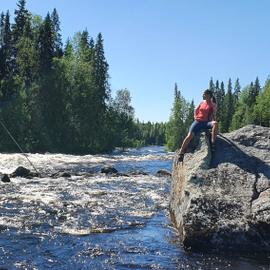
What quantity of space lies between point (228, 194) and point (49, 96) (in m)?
64.3

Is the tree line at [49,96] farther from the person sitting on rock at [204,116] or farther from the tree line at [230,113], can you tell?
the person sitting on rock at [204,116]

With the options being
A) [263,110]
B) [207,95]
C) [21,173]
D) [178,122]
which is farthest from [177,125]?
[207,95]

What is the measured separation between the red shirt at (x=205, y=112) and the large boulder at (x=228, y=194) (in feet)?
2.46

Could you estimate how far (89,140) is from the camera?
7831 centimetres

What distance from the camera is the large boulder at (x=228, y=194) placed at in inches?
487

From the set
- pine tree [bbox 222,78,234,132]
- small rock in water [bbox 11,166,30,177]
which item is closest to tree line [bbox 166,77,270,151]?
pine tree [bbox 222,78,234,132]

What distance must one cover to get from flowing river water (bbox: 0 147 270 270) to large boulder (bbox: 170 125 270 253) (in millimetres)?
510

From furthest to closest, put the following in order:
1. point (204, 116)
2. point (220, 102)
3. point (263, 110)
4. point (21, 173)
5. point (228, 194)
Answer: point (220, 102) → point (263, 110) → point (21, 173) → point (204, 116) → point (228, 194)

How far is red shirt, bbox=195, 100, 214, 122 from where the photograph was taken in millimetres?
15586

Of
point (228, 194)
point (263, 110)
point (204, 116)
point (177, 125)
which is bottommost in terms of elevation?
point (228, 194)

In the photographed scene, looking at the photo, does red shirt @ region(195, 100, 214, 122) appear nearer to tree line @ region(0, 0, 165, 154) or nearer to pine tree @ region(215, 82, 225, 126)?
tree line @ region(0, 0, 165, 154)

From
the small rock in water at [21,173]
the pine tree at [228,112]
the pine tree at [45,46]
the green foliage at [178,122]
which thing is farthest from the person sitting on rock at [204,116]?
the pine tree at [228,112]

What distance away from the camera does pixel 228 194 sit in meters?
13.2

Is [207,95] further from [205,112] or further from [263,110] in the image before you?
[263,110]
